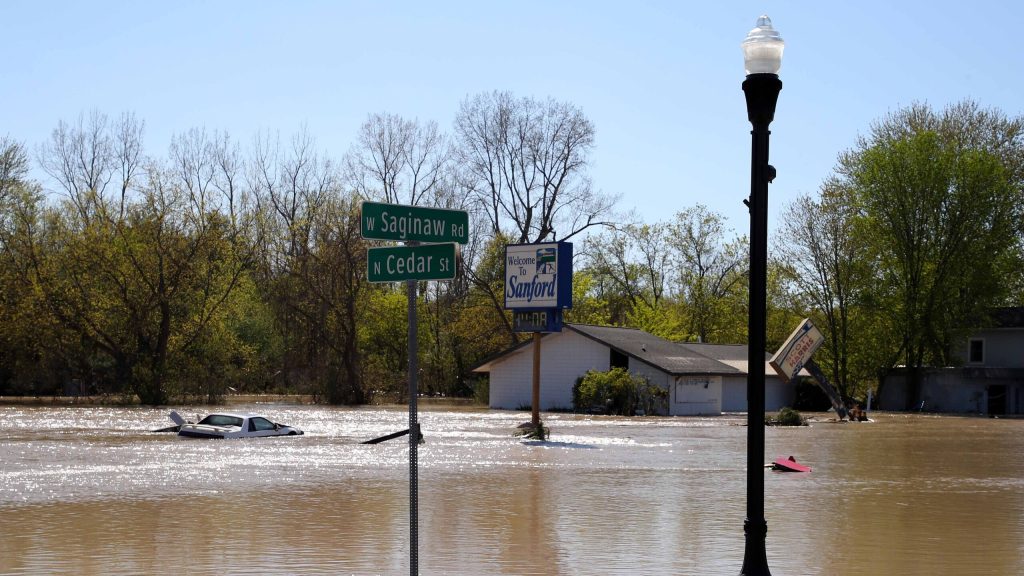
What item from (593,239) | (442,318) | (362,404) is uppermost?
(593,239)

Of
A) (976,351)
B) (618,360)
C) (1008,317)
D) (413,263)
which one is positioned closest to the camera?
(413,263)

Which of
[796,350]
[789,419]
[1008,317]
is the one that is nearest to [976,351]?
[1008,317]

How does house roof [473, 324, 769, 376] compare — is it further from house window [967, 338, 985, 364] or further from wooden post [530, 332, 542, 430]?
wooden post [530, 332, 542, 430]

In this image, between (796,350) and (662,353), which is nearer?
(796,350)

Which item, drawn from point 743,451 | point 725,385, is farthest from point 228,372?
point 743,451

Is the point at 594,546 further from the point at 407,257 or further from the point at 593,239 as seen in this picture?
the point at 593,239

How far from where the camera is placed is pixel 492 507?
59.0 feet

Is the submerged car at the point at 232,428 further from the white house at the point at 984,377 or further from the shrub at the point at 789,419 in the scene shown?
the white house at the point at 984,377

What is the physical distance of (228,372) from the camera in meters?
63.4

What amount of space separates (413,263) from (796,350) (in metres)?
45.3

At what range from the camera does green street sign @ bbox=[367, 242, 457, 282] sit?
8.09m

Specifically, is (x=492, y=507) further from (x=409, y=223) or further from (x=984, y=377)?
(x=984, y=377)

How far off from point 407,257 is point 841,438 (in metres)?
35.2

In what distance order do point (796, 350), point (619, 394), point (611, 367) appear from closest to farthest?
point (796, 350)
point (619, 394)
point (611, 367)
